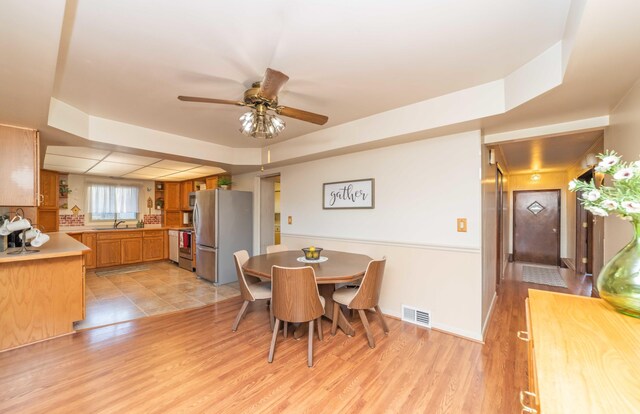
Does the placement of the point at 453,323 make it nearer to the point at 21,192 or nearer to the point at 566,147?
the point at 566,147

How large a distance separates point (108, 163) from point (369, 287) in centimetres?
470

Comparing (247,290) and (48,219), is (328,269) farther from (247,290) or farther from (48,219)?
(48,219)

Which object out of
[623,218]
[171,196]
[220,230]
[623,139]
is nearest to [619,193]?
[623,218]

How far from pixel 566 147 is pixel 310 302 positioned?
424 cm

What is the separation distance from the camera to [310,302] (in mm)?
2168

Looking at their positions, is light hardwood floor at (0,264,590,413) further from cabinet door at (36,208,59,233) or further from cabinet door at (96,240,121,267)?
cabinet door at (36,208,59,233)

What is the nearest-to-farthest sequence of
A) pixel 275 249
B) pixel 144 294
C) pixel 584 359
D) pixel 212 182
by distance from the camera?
pixel 584 359 < pixel 275 249 < pixel 144 294 < pixel 212 182

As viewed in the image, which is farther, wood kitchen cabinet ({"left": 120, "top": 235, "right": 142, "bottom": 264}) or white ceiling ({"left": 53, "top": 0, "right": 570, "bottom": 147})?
wood kitchen cabinet ({"left": 120, "top": 235, "right": 142, "bottom": 264})

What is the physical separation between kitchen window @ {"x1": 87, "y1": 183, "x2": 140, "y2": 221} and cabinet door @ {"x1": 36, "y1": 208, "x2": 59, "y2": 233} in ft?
2.18

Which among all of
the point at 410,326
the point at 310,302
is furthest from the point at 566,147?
the point at 310,302

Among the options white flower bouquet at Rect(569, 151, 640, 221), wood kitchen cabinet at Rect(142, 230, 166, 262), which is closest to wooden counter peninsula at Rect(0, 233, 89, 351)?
wood kitchen cabinet at Rect(142, 230, 166, 262)

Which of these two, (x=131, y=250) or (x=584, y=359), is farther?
(x=131, y=250)

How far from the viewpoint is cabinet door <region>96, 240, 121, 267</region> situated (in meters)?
5.39

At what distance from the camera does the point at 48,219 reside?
5141 millimetres
